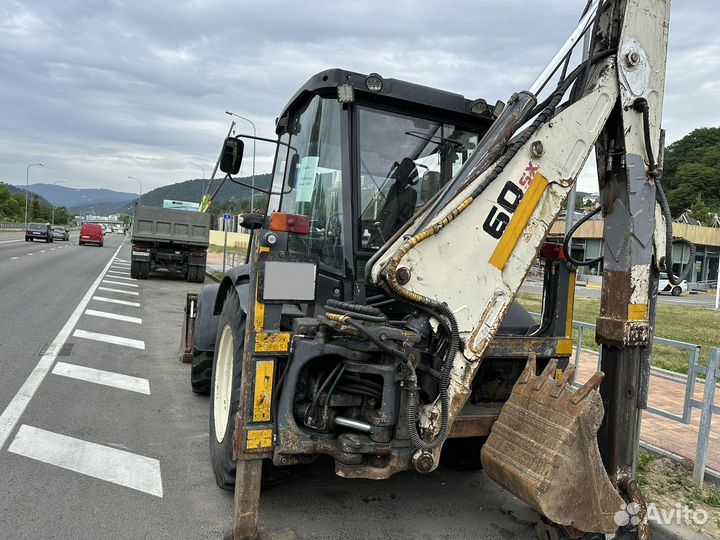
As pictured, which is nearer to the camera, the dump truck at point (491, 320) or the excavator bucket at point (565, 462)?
the excavator bucket at point (565, 462)

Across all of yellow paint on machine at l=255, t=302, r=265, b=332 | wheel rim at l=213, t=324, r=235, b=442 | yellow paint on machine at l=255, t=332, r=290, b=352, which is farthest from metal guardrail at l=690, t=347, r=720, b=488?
wheel rim at l=213, t=324, r=235, b=442

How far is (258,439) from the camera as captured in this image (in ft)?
10.2

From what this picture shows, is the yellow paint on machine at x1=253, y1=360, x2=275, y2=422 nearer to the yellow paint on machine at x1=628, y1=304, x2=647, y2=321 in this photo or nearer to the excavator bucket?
the excavator bucket

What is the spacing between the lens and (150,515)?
3609 millimetres

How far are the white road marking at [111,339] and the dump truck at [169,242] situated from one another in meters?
10.6

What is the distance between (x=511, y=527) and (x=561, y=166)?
93.0 inches

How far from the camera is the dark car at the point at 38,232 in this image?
4331 centimetres

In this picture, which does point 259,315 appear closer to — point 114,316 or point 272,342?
point 272,342

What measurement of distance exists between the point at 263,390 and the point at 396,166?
1794 mm

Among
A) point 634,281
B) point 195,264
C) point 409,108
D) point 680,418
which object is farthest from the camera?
point 195,264

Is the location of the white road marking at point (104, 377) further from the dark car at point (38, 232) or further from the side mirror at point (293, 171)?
the dark car at point (38, 232)

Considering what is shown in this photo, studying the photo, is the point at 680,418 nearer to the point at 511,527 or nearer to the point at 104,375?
the point at 511,527

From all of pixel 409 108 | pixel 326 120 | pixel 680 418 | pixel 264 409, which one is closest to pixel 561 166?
pixel 409 108

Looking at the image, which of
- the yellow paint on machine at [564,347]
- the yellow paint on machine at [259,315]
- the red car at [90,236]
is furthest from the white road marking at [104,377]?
the red car at [90,236]
